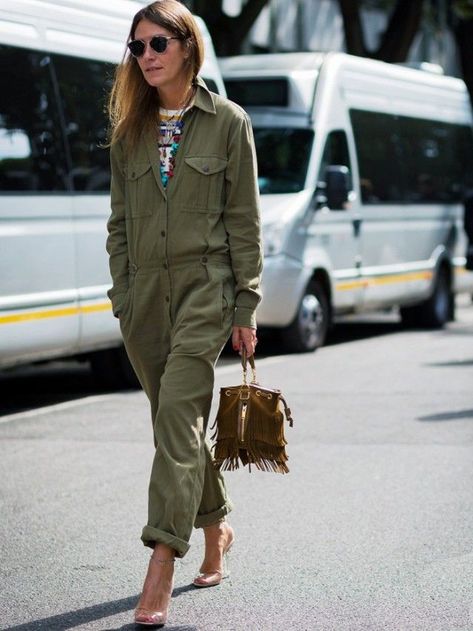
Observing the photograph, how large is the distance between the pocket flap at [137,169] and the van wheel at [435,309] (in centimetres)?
1232

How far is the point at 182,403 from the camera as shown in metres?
4.83

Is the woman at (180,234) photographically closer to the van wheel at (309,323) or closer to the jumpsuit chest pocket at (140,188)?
the jumpsuit chest pocket at (140,188)

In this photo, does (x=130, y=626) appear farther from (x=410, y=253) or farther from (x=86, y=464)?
(x=410, y=253)

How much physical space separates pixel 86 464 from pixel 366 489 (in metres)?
1.59

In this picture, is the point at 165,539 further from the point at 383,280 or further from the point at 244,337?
the point at 383,280

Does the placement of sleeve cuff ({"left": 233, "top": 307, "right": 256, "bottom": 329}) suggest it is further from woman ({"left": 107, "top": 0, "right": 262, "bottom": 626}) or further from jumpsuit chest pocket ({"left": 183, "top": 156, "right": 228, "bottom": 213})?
jumpsuit chest pocket ({"left": 183, "top": 156, "right": 228, "bottom": 213})

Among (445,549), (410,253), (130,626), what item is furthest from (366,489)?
(410,253)

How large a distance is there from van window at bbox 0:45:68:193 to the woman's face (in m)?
4.83

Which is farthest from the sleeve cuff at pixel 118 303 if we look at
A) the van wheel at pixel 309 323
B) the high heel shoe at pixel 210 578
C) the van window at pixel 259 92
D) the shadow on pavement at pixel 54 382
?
the van window at pixel 259 92

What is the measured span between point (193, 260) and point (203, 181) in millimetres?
252

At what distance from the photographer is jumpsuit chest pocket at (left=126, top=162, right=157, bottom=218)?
4980mm

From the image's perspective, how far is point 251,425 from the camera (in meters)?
5.09

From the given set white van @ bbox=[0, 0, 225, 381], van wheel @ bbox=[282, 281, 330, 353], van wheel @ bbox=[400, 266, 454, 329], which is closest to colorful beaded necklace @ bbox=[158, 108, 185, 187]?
white van @ bbox=[0, 0, 225, 381]

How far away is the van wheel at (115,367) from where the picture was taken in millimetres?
11492
